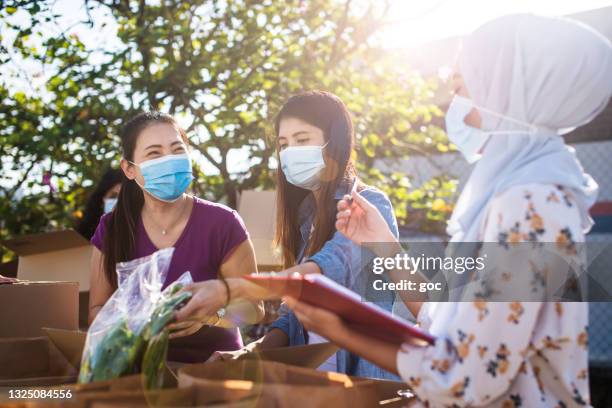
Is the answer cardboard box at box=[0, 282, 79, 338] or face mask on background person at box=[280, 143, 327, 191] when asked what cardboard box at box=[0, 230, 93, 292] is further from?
face mask on background person at box=[280, 143, 327, 191]

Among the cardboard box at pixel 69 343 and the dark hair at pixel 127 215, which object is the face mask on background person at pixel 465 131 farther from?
the dark hair at pixel 127 215

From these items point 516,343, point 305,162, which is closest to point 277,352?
point 516,343

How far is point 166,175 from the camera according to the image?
252 centimetres

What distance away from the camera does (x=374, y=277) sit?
7.49 ft

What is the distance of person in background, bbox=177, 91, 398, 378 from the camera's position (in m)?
2.30

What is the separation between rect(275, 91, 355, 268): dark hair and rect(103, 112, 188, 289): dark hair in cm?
52

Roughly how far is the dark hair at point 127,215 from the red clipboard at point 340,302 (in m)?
1.36

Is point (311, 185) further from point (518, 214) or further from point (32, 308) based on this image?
point (518, 214)

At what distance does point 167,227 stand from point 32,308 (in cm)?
58

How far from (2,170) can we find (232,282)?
410cm

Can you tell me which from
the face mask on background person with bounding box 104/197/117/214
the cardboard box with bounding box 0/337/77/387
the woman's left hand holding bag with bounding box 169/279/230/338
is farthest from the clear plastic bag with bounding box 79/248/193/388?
the face mask on background person with bounding box 104/197/117/214

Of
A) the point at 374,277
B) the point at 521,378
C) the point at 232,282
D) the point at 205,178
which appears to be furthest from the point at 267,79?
the point at 521,378

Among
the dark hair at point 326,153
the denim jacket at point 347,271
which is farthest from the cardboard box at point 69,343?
the dark hair at point 326,153

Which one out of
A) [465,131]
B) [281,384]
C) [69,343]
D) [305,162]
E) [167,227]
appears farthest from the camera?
[167,227]
